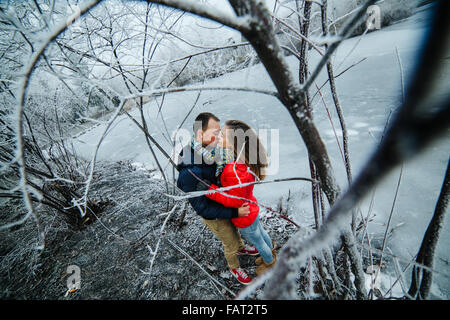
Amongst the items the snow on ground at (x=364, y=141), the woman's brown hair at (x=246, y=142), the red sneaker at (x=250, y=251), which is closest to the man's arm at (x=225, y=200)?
the woman's brown hair at (x=246, y=142)

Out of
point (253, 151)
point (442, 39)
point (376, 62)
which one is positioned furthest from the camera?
point (376, 62)

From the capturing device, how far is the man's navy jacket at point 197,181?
4.90 feet

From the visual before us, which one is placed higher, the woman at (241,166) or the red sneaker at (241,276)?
the woman at (241,166)

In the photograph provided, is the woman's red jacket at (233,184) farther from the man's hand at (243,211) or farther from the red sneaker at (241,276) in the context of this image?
the red sneaker at (241,276)

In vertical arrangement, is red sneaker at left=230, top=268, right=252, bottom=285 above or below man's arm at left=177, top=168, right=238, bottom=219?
below

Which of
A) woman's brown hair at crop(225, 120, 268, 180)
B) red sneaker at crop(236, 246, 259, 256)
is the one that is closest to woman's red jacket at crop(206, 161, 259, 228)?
woman's brown hair at crop(225, 120, 268, 180)

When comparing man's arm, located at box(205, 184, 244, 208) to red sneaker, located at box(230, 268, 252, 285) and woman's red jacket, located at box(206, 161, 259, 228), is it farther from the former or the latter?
red sneaker, located at box(230, 268, 252, 285)

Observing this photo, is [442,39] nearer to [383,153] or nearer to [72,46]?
[383,153]

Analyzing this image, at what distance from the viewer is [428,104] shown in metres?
0.29

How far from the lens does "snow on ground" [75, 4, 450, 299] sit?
1.53 m

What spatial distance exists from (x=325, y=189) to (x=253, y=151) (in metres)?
0.94

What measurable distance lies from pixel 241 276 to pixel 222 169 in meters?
1.19

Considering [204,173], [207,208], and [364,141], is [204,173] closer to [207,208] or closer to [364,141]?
[207,208]
